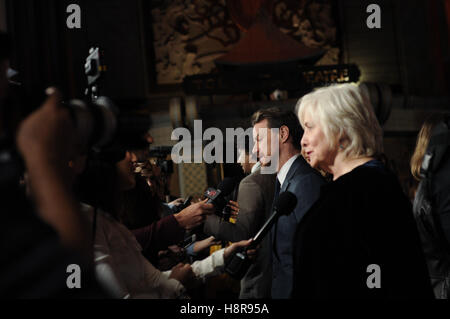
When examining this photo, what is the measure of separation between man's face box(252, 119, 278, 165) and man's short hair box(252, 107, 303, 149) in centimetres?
3

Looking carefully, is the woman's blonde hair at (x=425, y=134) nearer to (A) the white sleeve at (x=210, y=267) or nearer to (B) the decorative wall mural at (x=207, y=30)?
(A) the white sleeve at (x=210, y=267)

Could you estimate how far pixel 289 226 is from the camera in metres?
1.83

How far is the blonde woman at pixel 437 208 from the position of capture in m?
1.83

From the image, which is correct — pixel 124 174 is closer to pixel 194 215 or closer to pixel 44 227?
pixel 194 215

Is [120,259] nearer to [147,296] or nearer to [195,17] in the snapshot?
[147,296]

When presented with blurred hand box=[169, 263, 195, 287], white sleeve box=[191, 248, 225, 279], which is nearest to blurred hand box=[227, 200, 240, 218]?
white sleeve box=[191, 248, 225, 279]

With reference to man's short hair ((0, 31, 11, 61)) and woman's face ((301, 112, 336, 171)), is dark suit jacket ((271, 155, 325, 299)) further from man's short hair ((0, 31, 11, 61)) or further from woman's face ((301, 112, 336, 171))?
man's short hair ((0, 31, 11, 61))

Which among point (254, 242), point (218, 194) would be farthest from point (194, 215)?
point (254, 242)

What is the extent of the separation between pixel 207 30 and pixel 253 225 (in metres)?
8.62

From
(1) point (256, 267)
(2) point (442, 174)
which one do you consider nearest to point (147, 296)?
(1) point (256, 267)

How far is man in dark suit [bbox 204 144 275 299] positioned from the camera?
223 centimetres

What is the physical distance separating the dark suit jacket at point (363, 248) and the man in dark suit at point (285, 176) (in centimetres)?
58

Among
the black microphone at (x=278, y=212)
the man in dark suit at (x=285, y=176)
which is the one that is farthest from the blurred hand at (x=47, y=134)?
the man in dark suit at (x=285, y=176)

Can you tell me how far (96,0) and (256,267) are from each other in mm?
9170
